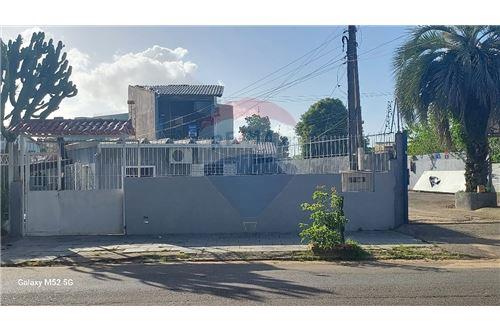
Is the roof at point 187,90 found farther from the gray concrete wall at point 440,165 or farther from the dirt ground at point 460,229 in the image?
the dirt ground at point 460,229

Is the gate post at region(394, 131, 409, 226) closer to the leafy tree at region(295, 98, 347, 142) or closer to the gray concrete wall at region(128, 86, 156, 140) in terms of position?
the gray concrete wall at region(128, 86, 156, 140)

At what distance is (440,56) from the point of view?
49.1 feet

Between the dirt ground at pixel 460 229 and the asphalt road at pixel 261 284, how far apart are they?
1260 mm

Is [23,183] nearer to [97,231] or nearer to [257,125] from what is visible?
[97,231]

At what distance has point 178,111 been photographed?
28.7 m

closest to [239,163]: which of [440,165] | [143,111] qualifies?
[143,111]

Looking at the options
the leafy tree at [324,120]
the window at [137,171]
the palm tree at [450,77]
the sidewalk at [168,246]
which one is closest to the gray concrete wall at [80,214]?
the sidewalk at [168,246]

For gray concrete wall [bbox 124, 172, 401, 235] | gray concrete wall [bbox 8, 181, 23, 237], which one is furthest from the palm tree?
gray concrete wall [bbox 8, 181, 23, 237]

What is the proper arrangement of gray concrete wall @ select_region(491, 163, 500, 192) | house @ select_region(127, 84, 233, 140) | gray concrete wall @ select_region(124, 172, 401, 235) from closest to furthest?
gray concrete wall @ select_region(124, 172, 401, 235), gray concrete wall @ select_region(491, 163, 500, 192), house @ select_region(127, 84, 233, 140)

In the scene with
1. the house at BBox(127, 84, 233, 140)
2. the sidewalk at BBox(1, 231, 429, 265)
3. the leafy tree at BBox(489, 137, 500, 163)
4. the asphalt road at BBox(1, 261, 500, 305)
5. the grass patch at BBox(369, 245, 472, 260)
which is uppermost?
the house at BBox(127, 84, 233, 140)

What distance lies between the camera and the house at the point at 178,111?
2770 cm

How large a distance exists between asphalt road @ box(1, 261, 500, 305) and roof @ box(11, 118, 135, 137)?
8.55 m

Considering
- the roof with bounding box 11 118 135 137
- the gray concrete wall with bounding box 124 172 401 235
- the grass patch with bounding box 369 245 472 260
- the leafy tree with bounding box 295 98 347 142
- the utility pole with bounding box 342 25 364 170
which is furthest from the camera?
the leafy tree with bounding box 295 98 347 142

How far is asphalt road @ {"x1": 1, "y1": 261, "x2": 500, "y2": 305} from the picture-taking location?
226 inches
